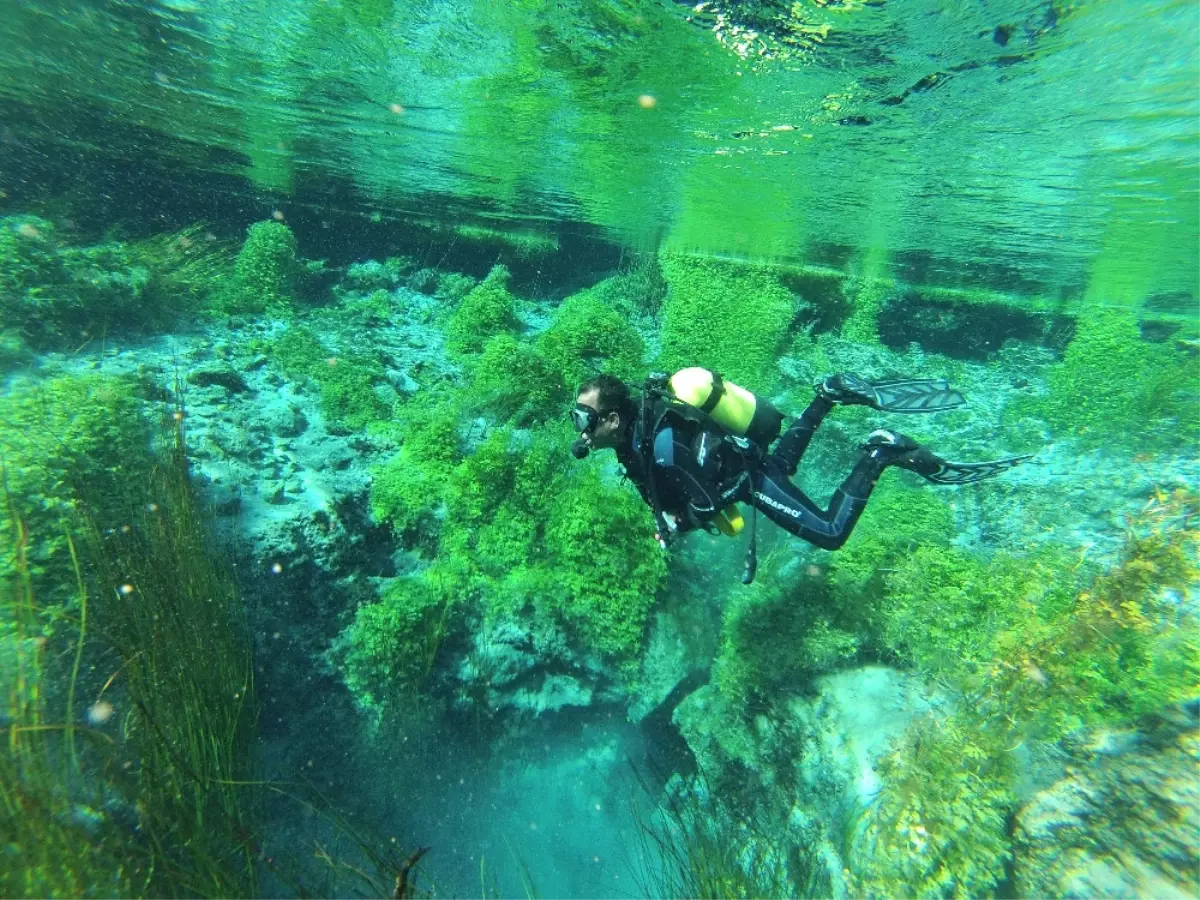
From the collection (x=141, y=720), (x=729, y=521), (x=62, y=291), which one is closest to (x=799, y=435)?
(x=729, y=521)

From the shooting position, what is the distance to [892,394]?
5.10 meters

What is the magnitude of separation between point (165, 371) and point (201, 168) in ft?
54.1

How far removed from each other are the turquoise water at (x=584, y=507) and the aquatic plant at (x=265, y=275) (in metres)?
0.08

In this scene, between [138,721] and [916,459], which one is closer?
[138,721]

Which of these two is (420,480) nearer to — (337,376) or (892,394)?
(337,376)

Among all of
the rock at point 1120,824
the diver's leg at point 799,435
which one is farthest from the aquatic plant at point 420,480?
the rock at point 1120,824

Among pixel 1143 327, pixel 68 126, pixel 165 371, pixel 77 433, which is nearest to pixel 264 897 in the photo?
pixel 77 433

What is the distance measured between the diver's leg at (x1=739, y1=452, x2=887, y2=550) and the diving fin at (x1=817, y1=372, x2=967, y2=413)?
58cm

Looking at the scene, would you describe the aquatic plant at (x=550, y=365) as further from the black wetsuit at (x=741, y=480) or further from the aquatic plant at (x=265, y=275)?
the aquatic plant at (x=265, y=275)

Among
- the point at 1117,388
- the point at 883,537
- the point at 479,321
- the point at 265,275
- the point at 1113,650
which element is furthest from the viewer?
the point at 265,275

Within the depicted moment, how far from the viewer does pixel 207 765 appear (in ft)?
9.71

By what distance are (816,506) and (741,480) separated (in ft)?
2.90

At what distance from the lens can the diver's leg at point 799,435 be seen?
5.32 m

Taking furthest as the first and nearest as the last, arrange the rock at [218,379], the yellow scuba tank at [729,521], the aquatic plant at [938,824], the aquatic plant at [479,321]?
the aquatic plant at [479,321], the rock at [218,379], the yellow scuba tank at [729,521], the aquatic plant at [938,824]
